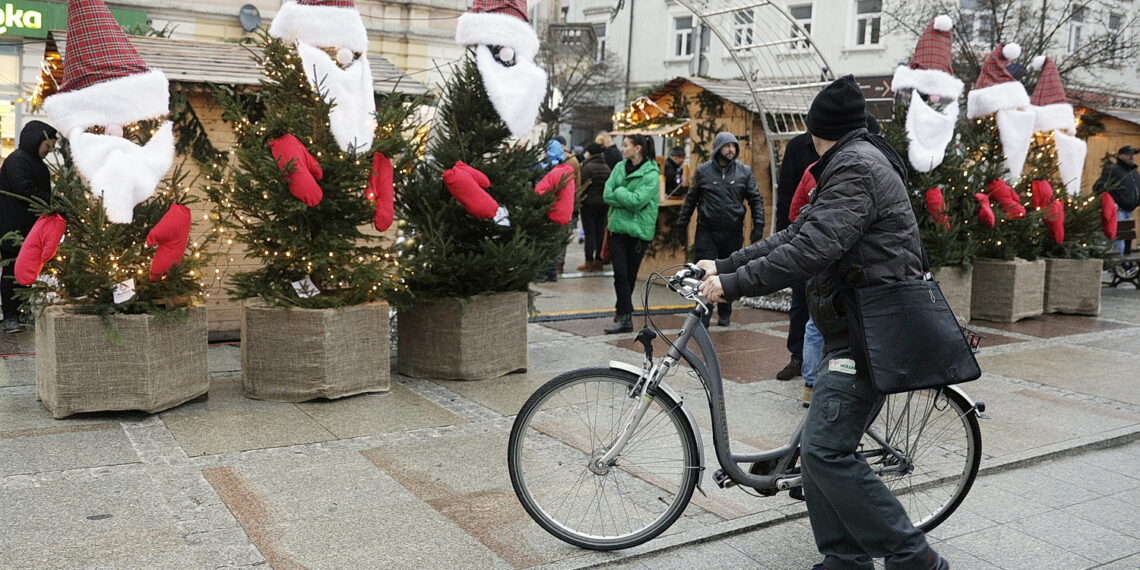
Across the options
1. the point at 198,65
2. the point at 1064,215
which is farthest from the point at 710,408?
the point at 1064,215

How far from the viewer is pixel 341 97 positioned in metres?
A: 6.36

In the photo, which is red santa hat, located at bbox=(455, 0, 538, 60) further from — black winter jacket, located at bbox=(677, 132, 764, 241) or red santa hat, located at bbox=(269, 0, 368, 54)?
black winter jacket, located at bbox=(677, 132, 764, 241)

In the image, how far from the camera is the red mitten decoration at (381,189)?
655 cm

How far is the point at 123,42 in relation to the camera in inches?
239

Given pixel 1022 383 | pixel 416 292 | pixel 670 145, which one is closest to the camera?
pixel 416 292

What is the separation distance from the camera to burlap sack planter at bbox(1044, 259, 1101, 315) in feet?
36.7

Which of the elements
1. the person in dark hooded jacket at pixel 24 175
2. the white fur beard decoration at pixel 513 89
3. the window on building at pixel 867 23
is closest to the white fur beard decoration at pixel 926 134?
the white fur beard decoration at pixel 513 89

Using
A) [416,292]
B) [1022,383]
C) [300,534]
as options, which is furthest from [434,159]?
[1022,383]

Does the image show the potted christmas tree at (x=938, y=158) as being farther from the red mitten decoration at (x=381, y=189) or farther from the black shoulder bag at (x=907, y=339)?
the black shoulder bag at (x=907, y=339)

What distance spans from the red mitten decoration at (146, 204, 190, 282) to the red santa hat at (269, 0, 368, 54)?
4.37 feet

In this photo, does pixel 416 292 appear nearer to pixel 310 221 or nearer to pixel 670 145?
pixel 310 221

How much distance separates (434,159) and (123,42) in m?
2.11

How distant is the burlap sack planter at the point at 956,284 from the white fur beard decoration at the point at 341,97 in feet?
19.3

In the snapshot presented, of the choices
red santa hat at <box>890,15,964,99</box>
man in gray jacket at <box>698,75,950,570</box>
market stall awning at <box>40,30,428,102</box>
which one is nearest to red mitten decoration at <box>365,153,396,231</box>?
market stall awning at <box>40,30,428,102</box>
